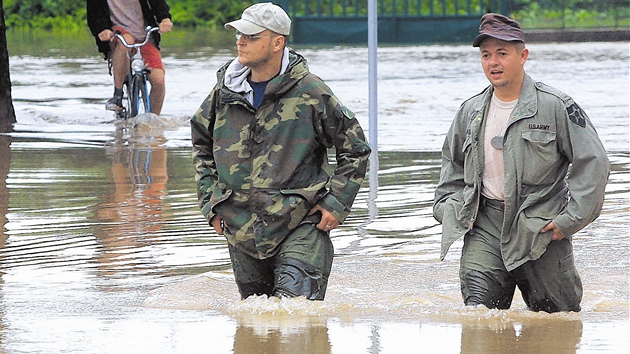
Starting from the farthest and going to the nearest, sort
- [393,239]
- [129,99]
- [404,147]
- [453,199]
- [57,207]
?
[129,99]
[404,147]
[57,207]
[393,239]
[453,199]

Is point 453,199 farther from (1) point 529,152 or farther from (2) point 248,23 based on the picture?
(2) point 248,23

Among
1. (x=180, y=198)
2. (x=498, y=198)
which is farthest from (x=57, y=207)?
(x=498, y=198)

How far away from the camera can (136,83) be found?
1477cm

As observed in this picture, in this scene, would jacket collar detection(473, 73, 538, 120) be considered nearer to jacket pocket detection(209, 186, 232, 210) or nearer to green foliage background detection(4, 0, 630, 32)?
jacket pocket detection(209, 186, 232, 210)

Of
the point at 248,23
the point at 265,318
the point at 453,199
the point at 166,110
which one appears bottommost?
the point at 166,110

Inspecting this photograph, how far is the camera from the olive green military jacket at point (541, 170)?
5977 mm

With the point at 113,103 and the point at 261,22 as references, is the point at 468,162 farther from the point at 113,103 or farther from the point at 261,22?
the point at 113,103

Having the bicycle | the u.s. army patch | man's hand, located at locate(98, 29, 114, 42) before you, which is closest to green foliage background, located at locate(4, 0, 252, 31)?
the bicycle

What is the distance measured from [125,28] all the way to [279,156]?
882 cm

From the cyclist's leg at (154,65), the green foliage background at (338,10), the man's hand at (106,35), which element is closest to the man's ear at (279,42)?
the man's hand at (106,35)

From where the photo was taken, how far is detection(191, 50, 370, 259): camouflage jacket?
620cm

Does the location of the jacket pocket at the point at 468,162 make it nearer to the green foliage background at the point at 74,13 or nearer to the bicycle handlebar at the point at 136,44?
the bicycle handlebar at the point at 136,44

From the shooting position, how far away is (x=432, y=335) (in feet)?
19.5

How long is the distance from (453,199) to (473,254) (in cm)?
28
